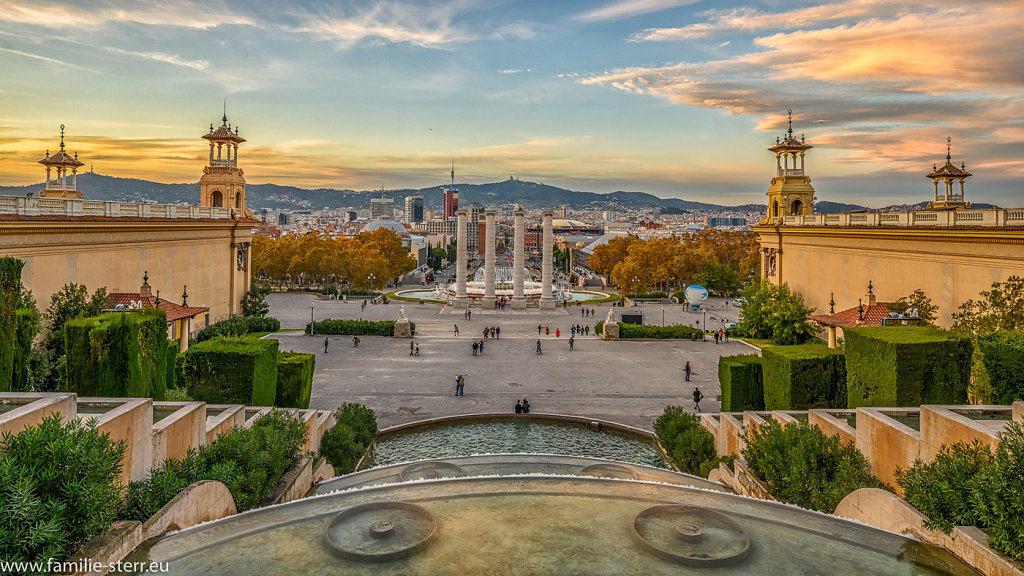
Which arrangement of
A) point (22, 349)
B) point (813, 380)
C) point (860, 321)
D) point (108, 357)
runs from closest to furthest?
point (108, 357)
point (22, 349)
point (813, 380)
point (860, 321)

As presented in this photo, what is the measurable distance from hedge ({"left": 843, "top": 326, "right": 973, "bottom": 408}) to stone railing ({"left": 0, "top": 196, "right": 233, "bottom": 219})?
3044 centimetres

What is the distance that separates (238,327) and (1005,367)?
3799 centimetres

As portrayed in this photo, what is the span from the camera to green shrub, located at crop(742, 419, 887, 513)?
1111 cm

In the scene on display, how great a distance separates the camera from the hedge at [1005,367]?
1305 centimetres

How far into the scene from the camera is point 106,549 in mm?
6805

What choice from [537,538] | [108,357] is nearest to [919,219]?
[537,538]

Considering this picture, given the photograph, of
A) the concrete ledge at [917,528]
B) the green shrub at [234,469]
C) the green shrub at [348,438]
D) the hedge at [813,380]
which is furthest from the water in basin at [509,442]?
the concrete ledge at [917,528]

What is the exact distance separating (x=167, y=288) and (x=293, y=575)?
3566 centimetres

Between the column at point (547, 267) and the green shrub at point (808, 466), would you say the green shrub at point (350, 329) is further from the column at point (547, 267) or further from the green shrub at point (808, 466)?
the green shrub at point (808, 466)

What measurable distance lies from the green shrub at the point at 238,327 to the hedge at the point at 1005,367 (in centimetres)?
3310

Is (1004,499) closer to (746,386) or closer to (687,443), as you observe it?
(687,443)

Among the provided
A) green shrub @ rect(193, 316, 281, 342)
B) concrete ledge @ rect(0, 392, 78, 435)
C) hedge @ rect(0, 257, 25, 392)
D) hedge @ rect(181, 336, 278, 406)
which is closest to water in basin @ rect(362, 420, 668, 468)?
hedge @ rect(181, 336, 278, 406)

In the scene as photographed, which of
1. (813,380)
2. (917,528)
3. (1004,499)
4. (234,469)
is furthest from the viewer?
(813,380)

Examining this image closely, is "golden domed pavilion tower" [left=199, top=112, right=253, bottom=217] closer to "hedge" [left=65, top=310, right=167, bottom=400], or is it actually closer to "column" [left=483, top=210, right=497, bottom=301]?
"column" [left=483, top=210, right=497, bottom=301]
